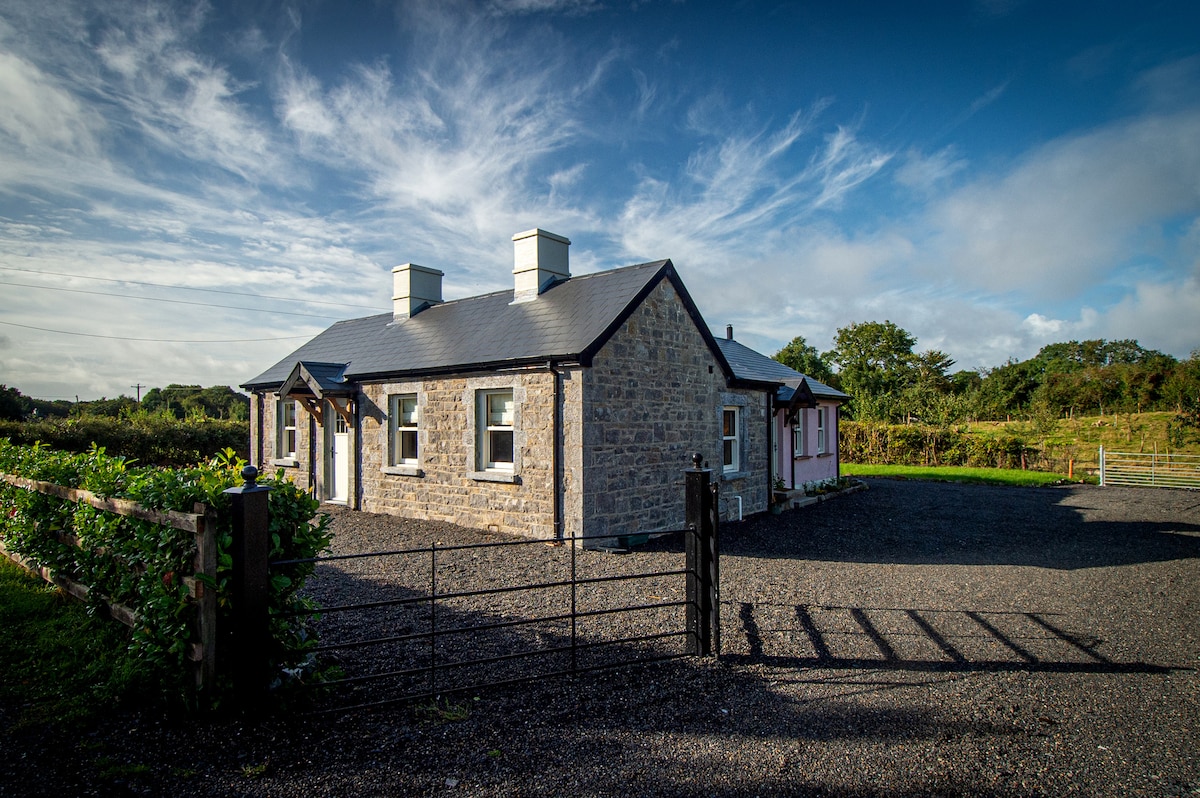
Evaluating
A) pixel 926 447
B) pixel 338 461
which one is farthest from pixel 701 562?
pixel 926 447

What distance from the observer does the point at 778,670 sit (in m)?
5.45

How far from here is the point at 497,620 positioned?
675cm

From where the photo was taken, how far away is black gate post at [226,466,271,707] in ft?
13.9

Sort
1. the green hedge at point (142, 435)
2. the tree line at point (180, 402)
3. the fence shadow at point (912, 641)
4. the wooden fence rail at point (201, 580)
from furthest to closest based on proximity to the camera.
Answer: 1. the tree line at point (180, 402)
2. the green hedge at point (142, 435)
3. the fence shadow at point (912, 641)
4. the wooden fence rail at point (201, 580)

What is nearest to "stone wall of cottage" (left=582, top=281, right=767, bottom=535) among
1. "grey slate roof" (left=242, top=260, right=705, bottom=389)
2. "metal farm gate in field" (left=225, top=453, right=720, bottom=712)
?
"grey slate roof" (left=242, top=260, right=705, bottom=389)

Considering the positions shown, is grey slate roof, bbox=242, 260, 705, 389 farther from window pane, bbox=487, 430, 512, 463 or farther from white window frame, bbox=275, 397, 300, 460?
window pane, bbox=487, 430, 512, 463

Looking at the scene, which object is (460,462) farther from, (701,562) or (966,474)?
(966,474)

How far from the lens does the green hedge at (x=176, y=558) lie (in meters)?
4.28

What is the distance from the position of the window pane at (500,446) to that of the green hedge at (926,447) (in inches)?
745

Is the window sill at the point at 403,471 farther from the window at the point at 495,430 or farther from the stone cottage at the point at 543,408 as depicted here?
the window at the point at 495,430

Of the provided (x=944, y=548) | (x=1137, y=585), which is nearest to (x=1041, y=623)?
(x=1137, y=585)

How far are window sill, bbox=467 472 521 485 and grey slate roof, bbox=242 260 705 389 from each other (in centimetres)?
212

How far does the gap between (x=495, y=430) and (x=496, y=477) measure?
966 mm

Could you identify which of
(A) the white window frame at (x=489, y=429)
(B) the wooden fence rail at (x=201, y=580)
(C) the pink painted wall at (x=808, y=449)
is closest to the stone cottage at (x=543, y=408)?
(A) the white window frame at (x=489, y=429)
